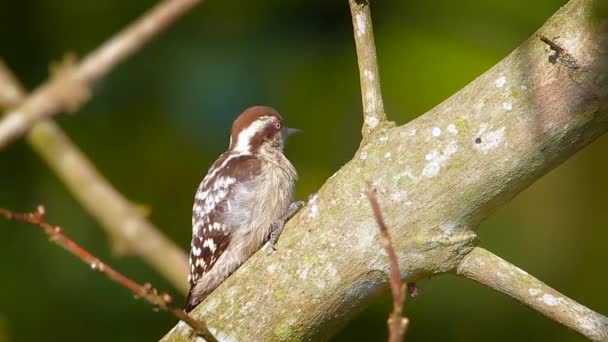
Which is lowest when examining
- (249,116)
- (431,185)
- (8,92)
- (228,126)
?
(431,185)

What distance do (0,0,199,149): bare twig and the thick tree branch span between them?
0.81 metres

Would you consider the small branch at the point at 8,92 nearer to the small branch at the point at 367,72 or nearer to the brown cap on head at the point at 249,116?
the brown cap on head at the point at 249,116

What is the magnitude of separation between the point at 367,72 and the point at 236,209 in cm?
148

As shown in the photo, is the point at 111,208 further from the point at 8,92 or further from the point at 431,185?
the point at 431,185

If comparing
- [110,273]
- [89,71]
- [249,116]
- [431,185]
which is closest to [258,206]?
[249,116]

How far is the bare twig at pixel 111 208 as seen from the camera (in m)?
4.82

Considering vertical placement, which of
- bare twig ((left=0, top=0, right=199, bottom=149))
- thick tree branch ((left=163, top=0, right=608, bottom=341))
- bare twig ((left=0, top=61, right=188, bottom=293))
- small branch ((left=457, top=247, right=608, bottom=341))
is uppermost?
bare twig ((left=0, top=61, right=188, bottom=293))

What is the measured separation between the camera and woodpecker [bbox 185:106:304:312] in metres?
4.22

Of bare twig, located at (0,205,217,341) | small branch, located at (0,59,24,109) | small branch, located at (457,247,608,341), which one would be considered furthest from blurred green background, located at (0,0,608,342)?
bare twig, located at (0,205,217,341)

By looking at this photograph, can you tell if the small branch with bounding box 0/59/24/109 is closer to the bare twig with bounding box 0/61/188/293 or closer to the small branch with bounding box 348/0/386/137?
the bare twig with bounding box 0/61/188/293

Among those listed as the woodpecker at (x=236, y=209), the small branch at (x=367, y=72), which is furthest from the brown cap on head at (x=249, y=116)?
the small branch at (x=367, y=72)

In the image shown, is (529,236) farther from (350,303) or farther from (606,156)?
(350,303)

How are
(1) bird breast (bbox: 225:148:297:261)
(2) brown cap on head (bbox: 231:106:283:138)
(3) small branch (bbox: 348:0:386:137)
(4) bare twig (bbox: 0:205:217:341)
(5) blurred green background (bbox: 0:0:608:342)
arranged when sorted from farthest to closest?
1. (5) blurred green background (bbox: 0:0:608:342)
2. (2) brown cap on head (bbox: 231:106:283:138)
3. (1) bird breast (bbox: 225:148:297:261)
4. (3) small branch (bbox: 348:0:386:137)
5. (4) bare twig (bbox: 0:205:217:341)

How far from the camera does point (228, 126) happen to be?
5906 mm
